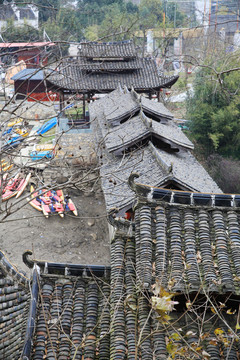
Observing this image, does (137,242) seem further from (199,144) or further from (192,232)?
(199,144)

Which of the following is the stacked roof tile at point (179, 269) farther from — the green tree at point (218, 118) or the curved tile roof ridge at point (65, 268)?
the green tree at point (218, 118)

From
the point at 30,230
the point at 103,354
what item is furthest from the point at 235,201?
the point at 30,230

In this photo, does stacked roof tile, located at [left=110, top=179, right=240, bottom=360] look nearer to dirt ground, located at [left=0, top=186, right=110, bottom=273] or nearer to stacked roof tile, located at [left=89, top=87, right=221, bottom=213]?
stacked roof tile, located at [left=89, top=87, right=221, bottom=213]

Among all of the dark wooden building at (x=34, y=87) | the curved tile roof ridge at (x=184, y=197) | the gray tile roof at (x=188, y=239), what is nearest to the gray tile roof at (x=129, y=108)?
the dark wooden building at (x=34, y=87)

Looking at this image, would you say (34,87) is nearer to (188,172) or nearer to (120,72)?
(120,72)

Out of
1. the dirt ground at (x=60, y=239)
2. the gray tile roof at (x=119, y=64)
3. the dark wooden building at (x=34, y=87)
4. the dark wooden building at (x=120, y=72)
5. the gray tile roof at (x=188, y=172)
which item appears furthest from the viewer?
the gray tile roof at (x=119, y=64)
